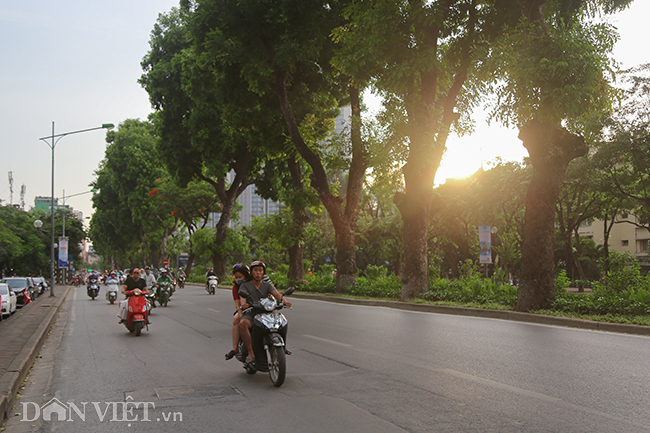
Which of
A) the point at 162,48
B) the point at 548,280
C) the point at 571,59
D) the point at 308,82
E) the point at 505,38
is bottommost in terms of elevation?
the point at 548,280

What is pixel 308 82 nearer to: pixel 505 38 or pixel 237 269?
pixel 505 38

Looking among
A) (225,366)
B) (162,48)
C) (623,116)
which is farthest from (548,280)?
(162,48)

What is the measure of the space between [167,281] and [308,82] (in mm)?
10924

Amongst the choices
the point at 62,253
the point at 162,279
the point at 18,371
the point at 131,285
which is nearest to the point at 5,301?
the point at 162,279

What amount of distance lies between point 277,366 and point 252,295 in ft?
3.66

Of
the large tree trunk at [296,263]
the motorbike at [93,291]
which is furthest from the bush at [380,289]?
the motorbike at [93,291]

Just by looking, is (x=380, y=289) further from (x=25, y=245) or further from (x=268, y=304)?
(x=25, y=245)

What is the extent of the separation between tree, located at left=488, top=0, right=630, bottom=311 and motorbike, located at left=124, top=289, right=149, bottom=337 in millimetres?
9287

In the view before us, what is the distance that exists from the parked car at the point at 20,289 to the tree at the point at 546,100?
76.6 feet

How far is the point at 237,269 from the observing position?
846cm

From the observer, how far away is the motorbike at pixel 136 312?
1314 cm

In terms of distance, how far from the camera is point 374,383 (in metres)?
7.06

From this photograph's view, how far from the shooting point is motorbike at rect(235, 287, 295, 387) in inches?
279

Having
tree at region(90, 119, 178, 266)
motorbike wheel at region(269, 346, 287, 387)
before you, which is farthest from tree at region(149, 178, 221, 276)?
motorbike wheel at region(269, 346, 287, 387)
